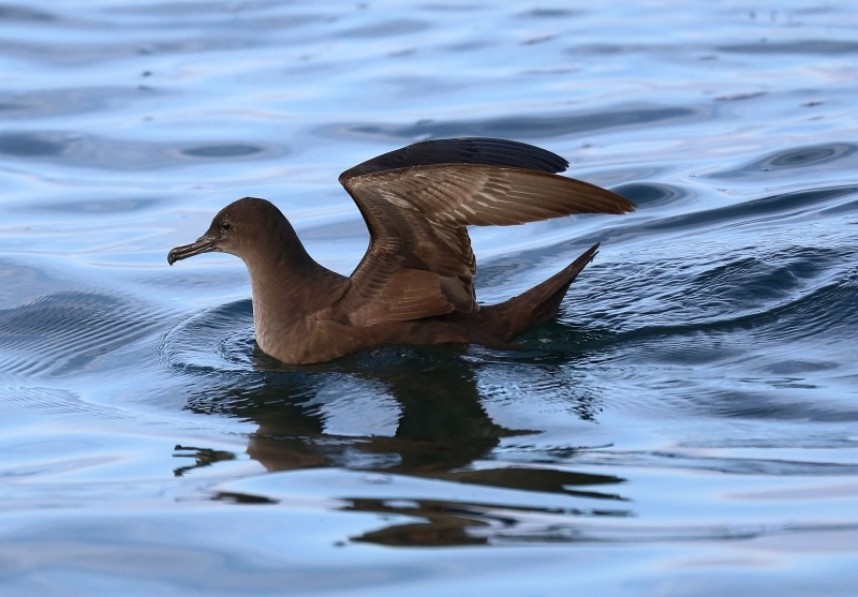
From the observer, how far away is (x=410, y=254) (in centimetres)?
732

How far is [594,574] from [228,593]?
111 cm

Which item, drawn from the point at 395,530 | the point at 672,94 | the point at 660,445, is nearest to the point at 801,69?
the point at 672,94

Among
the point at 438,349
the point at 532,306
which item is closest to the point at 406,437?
the point at 438,349

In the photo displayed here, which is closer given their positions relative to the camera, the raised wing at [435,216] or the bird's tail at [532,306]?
the raised wing at [435,216]

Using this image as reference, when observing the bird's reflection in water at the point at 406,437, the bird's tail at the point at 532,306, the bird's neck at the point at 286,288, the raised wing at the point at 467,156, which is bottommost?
the bird's reflection in water at the point at 406,437

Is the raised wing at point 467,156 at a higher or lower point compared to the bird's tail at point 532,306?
higher

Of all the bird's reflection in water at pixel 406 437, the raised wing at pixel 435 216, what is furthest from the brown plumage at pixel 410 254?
the bird's reflection in water at pixel 406 437

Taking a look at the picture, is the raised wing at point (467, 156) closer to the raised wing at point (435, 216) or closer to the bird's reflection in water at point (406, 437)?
the raised wing at point (435, 216)

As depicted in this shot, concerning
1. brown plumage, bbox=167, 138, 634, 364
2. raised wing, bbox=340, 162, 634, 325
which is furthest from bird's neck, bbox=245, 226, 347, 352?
raised wing, bbox=340, 162, 634, 325

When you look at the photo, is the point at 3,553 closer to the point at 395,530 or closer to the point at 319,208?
the point at 395,530

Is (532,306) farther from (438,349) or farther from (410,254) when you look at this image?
(410,254)

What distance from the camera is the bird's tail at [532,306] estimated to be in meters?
7.37

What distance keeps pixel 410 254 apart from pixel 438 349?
496 mm

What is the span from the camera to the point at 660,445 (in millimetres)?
5711
